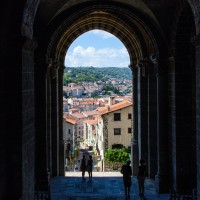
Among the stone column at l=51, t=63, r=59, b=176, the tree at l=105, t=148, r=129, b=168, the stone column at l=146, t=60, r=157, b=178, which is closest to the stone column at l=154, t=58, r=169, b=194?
the stone column at l=146, t=60, r=157, b=178

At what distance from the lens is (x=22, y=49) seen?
1049 centimetres

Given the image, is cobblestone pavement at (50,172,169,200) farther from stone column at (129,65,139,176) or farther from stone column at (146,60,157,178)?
stone column at (129,65,139,176)

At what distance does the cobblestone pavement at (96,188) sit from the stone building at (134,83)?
2.63 feet

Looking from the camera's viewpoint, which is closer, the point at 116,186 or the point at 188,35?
the point at 188,35

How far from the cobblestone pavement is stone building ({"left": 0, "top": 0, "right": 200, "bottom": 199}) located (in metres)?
0.80

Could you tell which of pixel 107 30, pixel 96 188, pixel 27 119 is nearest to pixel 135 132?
pixel 96 188

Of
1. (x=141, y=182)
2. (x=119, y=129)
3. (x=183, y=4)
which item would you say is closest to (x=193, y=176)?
(x=141, y=182)

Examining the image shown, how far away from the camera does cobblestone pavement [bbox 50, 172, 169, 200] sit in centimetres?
1642

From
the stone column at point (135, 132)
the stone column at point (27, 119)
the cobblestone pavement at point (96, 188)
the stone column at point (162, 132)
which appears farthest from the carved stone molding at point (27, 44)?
the stone column at point (135, 132)

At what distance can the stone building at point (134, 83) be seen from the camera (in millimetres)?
10430

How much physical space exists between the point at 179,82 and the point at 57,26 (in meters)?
5.74

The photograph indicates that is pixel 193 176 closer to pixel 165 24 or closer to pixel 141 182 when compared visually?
pixel 141 182

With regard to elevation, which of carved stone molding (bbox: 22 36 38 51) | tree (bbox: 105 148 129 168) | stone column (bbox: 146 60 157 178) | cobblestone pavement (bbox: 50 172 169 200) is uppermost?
carved stone molding (bbox: 22 36 38 51)

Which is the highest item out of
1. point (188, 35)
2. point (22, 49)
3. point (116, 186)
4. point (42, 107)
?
point (188, 35)
